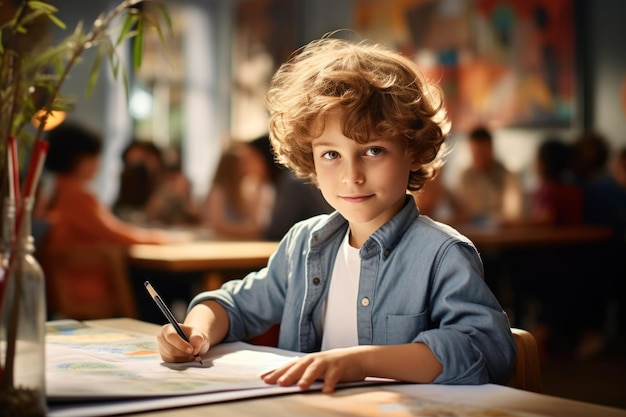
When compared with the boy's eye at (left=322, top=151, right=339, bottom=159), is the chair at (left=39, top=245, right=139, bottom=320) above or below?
below

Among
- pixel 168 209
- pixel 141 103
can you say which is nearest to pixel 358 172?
pixel 168 209

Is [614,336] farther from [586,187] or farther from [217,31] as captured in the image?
[217,31]

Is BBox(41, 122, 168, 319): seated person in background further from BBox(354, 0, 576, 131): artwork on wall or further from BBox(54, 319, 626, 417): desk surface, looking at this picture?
BBox(354, 0, 576, 131): artwork on wall

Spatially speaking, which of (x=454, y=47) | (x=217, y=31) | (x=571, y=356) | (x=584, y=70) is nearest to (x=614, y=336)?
(x=571, y=356)

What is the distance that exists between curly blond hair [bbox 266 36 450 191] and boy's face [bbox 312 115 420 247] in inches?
0.6

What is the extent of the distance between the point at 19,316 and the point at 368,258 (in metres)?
0.63

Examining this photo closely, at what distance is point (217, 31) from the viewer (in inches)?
411

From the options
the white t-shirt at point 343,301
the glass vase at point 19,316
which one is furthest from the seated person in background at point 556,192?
the glass vase at point 19,316

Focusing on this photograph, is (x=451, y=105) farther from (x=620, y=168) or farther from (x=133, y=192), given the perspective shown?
(x=133, y=192)

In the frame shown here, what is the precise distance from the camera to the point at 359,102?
130 centimetres

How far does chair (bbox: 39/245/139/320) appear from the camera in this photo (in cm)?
348

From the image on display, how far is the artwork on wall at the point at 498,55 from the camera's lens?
6.99 metres

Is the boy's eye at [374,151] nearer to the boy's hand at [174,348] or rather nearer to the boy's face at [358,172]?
the boy's face at [358,172]

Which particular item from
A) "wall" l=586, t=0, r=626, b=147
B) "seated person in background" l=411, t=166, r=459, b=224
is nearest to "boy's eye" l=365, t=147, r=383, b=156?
"seated person in background" l=411, t=166, r=459, b=224
